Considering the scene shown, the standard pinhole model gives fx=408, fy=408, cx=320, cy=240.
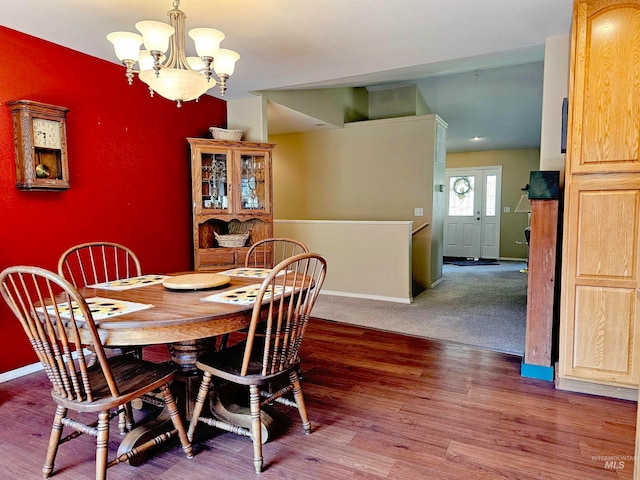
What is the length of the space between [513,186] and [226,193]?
281 inches

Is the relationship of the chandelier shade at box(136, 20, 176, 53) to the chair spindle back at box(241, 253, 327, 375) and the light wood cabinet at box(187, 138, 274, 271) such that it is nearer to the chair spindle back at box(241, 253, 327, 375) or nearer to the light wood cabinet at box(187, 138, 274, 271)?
the chair spindle back at box(241, 253, 327, 375)

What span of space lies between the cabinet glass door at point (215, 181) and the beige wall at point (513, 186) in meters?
7.03

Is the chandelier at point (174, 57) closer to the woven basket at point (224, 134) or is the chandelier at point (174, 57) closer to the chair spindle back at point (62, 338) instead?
the chair spindle back at point (62, 338)

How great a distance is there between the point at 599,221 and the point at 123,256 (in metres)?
3.46

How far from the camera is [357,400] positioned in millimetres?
2412

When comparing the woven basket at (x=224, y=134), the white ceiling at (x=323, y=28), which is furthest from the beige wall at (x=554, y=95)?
the woven basket at (x=224, y=134)

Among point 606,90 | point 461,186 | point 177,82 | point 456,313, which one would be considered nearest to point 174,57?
point 177,82

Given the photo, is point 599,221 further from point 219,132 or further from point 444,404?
point 219,132

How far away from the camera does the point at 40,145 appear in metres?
2.71

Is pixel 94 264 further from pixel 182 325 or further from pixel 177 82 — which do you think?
pixel 182 325

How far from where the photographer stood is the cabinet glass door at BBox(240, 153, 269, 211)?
4125mm

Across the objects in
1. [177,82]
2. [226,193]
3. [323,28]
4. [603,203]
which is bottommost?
[603,203]

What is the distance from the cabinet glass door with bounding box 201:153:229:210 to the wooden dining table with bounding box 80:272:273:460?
1.75m

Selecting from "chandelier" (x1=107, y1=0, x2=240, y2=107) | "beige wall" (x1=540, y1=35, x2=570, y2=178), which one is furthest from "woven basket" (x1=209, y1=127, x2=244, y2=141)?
"beige wall" (x1=540, y1=35, x2=570, y2=178)
